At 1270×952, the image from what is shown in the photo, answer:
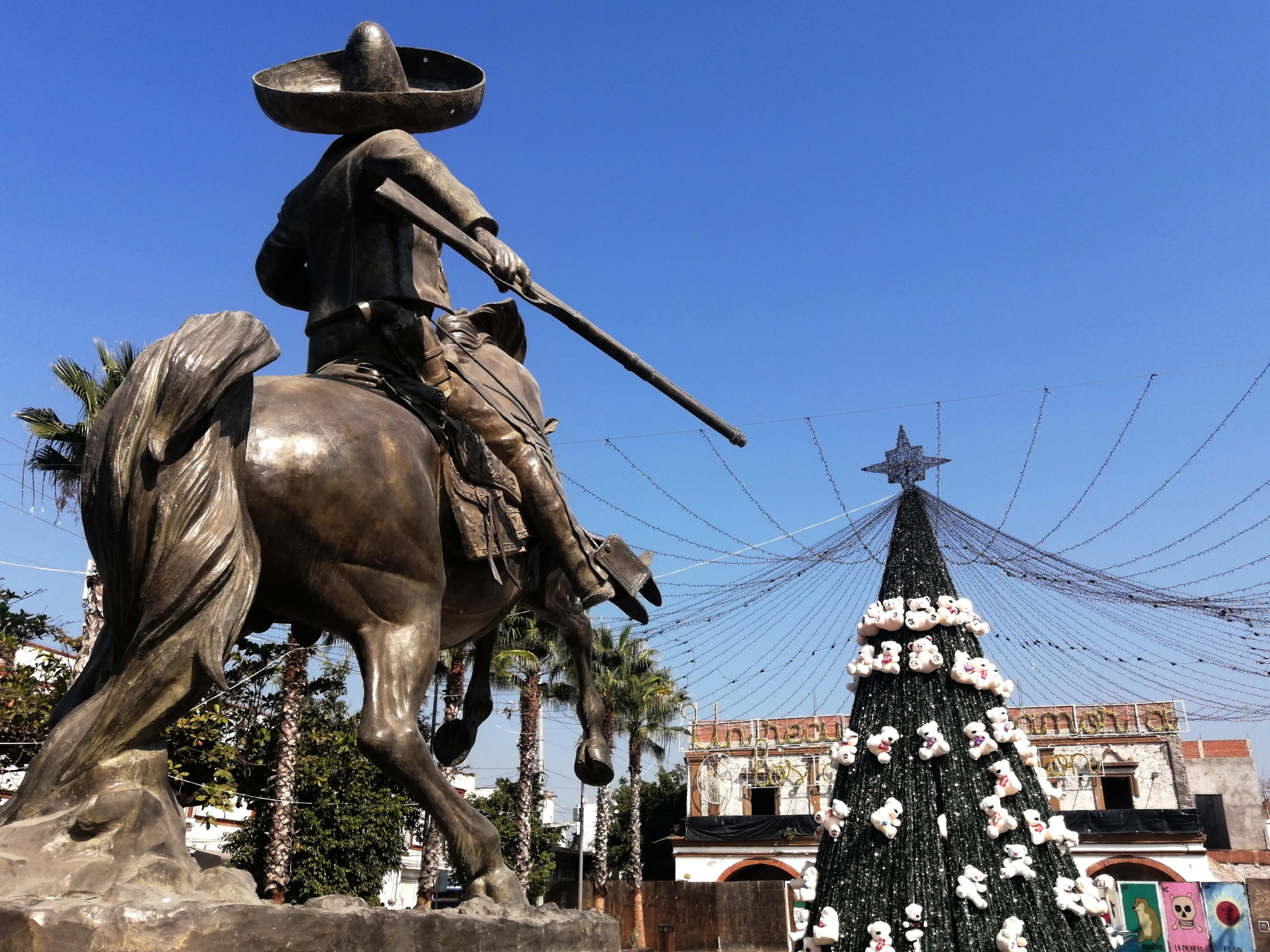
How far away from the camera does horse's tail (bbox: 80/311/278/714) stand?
243cm

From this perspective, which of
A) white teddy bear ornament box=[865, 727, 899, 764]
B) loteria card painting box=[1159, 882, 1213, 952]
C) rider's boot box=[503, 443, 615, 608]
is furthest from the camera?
loteria card painting box=[1159, 882, 1213, 952]

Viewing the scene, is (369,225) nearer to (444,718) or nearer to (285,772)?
(285,772)

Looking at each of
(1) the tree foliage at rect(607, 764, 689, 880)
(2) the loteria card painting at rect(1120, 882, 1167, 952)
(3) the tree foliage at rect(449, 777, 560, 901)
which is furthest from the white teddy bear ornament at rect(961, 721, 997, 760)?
(1) the tree foliage at rect(607, 764, 689, 880)

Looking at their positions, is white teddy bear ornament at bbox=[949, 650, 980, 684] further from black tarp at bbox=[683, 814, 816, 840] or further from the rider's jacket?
black tarp at bbox=[683, 814, 816, 840]

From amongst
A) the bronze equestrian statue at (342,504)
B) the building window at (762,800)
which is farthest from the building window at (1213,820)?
the bronze equestrian statue at (342,504)

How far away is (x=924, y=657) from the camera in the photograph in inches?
360

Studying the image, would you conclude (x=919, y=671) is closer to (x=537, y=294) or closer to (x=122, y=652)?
(x=537, y=294)

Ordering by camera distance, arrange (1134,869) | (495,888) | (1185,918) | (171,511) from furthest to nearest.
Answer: (1134,869) → (1185,918) → (495,888) → (171,511)

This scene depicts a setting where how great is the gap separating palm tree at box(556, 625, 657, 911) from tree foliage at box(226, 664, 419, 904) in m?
6.96

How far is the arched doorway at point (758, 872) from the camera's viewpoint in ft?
109

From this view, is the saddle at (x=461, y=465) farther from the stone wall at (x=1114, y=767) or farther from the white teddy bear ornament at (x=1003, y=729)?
the stone wall at (x=1114, y=767)

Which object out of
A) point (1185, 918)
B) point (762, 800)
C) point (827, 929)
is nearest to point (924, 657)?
point (827, 929)

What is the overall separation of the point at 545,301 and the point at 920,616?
6.77 m

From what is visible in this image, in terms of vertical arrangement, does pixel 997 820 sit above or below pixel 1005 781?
below
